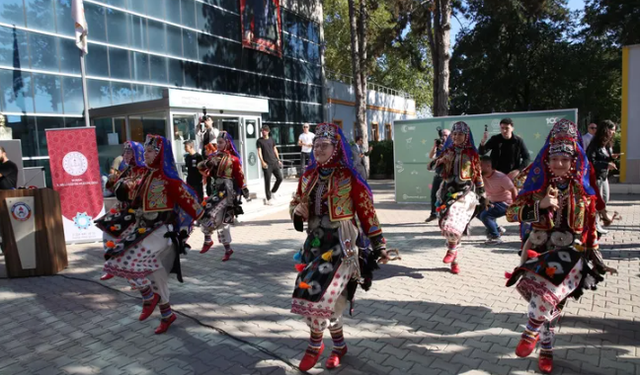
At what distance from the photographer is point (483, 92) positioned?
3162 centimetres

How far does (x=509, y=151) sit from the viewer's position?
25.9ft

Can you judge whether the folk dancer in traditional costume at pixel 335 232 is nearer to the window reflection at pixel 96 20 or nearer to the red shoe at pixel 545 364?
the red shoe at pixel 545 364

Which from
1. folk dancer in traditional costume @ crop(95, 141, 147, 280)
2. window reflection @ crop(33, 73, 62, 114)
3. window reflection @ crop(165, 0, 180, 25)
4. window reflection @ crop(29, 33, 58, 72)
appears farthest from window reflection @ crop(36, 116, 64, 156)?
folk dancer in traditional costume @ crop(95, 141, 147, 280)

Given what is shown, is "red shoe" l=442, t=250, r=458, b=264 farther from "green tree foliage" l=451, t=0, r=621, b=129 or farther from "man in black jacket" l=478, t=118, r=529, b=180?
"green tree foliage" l=451, t=0, r=621, b=129

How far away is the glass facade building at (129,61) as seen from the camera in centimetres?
1344

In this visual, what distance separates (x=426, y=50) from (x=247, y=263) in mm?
40120

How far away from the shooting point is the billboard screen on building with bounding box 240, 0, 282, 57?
22.3 meters

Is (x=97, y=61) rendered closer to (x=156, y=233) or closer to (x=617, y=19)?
(x=156, y=233)

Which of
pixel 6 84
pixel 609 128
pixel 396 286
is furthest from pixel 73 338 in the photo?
pixel 6 84

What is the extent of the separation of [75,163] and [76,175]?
23cm

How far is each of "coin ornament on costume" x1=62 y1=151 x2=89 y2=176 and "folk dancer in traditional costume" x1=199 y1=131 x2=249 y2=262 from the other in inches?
107

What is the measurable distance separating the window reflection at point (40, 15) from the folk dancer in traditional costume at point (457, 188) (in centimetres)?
1387

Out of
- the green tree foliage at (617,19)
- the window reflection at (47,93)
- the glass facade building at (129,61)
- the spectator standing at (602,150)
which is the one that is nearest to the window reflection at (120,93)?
the glass facade building at (129,61)

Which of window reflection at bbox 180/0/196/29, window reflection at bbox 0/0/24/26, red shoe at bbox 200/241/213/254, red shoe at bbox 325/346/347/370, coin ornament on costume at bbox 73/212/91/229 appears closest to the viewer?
red shoe at bbox 325/346/347/370
